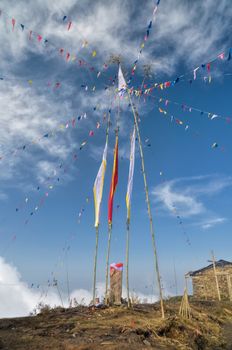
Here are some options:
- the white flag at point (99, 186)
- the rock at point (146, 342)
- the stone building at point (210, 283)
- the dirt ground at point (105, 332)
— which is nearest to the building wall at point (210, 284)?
the stone building at point (210, 283)

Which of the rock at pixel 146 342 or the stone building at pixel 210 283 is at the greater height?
the stone building at pixel 210 283

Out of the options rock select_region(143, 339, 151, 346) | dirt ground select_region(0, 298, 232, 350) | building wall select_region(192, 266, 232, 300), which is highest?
building wall select_region(192, 266, 232, 300)

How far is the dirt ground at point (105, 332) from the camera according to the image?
283 inches

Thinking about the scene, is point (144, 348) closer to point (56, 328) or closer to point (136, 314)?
point (56, 328)

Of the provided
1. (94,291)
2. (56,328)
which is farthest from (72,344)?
(94,291)

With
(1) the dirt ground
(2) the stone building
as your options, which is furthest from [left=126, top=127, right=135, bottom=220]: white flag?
(2) the stone building

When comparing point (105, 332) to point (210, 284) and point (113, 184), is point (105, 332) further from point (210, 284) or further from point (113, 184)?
point (210, 284)

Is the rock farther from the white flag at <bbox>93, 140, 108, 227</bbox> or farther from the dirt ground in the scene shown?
the white flag at <bbox>93, 140, 108, 227</bbox>

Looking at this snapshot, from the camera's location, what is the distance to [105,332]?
8289mm

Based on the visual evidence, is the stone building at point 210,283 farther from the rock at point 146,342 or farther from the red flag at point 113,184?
the rock at point 146,342

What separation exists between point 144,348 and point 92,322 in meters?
3.11

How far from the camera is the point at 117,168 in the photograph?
47.6 ft

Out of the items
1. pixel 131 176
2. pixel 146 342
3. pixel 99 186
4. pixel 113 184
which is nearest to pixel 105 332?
pixel 146 342

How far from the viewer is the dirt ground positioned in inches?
283
